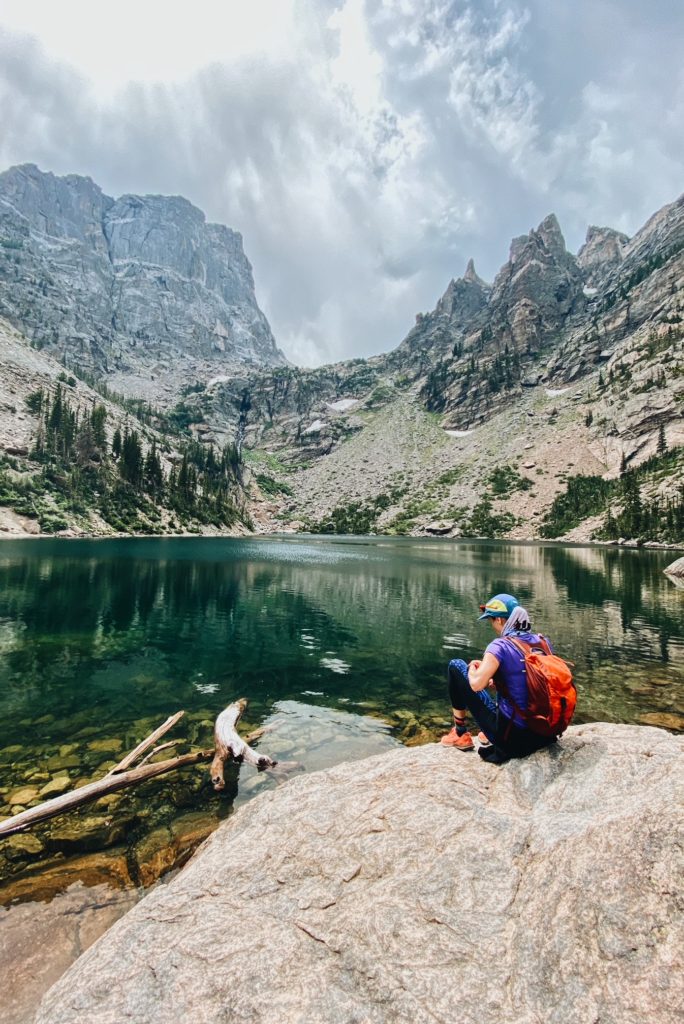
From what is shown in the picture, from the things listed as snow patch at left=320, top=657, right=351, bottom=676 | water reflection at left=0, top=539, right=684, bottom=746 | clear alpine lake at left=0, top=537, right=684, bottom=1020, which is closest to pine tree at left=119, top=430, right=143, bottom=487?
water reflection at left=0, top=539, right=684, bottom=746

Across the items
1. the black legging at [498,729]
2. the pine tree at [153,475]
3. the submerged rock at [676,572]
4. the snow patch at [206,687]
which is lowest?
the snow patch at [206,687]

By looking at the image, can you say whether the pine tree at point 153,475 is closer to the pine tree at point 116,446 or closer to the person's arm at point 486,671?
the pine tree at point 116,446

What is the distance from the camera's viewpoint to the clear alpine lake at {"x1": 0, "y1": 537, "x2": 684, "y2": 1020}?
→ 860 centimetres

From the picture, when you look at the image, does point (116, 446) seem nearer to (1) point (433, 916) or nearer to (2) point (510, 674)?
(2) point (510, 674)

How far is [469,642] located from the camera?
24078 millimetres

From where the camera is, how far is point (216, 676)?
17938 millimetres

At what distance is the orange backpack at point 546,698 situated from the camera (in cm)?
647

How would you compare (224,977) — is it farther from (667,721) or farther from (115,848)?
(667,721)

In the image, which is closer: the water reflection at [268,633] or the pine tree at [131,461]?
the water reflection at [268,633]

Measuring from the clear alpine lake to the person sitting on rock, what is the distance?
5.59 m

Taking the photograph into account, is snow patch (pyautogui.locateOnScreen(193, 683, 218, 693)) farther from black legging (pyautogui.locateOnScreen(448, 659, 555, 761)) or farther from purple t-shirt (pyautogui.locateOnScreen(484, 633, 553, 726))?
purple t-shirt (pyautogui.locateOnScreen(484, 633, 553, 726))

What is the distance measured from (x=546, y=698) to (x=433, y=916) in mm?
3242

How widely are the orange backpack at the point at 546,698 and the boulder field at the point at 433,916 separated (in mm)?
535

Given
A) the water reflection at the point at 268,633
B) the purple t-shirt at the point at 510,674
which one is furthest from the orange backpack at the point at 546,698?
the water reflection at the point at 268,633
